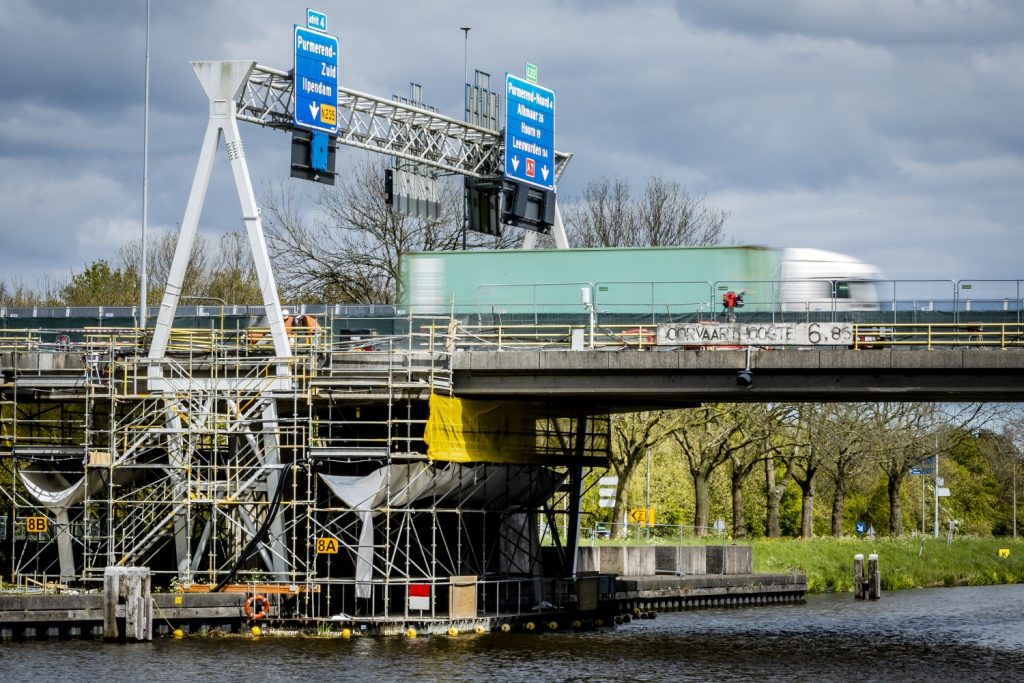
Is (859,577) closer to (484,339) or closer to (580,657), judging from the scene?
(484,339)

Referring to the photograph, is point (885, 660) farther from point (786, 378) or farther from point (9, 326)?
point (9, 326)

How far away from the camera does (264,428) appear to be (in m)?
45.9

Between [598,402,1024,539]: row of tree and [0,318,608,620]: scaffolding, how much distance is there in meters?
12.9

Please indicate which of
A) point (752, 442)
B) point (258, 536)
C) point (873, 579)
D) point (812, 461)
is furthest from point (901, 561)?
point (258, 536)

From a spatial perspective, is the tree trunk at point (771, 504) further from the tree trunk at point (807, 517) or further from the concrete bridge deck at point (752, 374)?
the concrete bridge deck at point (752, 374)

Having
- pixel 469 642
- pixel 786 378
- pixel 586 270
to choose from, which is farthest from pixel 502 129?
pixel 469 642

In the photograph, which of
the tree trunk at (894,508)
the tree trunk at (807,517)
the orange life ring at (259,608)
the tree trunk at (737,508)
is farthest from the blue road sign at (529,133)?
the tree trunk at (894,508)

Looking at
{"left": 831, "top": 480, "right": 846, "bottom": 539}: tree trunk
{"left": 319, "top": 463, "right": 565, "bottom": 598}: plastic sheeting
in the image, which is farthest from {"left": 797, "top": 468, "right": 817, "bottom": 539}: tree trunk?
{"left": 319, "top": 463, "right": 565, "bottom": 598}: plastic sheeting

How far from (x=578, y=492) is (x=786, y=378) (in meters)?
11.2

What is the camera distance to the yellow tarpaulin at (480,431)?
147 ft

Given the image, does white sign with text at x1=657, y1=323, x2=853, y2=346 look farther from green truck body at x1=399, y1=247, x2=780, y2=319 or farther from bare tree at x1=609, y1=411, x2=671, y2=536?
bare tree at x1=609, y1=411, x2=671, y2=536

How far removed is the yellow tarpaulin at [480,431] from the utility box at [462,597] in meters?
3.47

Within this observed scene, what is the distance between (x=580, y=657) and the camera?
4162 centimetres

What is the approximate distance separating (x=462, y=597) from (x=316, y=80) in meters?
15.8
